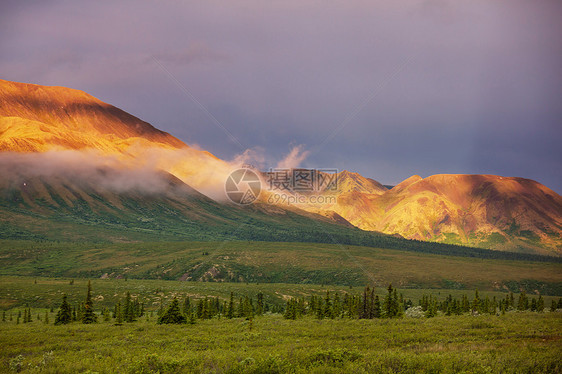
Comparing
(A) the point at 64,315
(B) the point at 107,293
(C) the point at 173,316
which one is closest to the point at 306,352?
(C) the point at 173,316

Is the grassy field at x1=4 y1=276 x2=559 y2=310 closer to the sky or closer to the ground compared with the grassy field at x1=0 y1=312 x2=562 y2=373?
closer to the ground

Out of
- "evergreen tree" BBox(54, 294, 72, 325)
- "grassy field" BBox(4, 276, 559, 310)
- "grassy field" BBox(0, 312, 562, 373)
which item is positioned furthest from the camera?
"grassy field" BBox(4, 276, 559, 310)

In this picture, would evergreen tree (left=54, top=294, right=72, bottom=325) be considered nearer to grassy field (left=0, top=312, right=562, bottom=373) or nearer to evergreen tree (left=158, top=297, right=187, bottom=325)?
grassy field (left=0, top=312, right=562, bottom=373)

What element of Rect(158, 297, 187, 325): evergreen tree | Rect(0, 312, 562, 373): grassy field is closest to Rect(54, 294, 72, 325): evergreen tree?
Rect(0, 312, 562, 373): grassy field

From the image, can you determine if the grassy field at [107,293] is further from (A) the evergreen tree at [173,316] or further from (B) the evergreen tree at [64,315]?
(A) the evergreen tree at [173,316]

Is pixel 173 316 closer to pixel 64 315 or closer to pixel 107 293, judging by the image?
pixel 64 315

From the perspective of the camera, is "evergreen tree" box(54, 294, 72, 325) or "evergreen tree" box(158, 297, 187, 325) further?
"evergreen tree" box(54, 294, 72, 325)

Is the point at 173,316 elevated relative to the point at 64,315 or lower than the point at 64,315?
elevated

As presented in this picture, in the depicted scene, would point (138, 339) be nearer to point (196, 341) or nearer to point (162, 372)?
point (196, 341)

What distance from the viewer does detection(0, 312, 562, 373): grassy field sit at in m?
14.4

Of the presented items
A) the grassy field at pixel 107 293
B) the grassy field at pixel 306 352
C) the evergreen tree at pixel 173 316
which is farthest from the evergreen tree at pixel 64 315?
the grassy field at pixel 107 293

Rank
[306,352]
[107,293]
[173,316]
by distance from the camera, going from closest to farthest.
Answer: [306,352] < [173,316] < [107,293]

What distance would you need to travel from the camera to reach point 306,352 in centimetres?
1831

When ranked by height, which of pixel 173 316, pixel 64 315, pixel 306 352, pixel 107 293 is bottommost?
pixel 107 293
